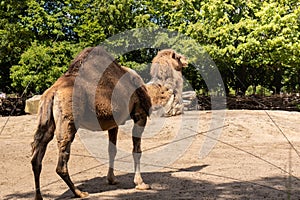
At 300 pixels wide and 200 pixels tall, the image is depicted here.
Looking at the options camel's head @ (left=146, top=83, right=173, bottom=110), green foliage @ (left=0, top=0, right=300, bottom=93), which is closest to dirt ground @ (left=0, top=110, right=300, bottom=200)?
camel's head @ (left=146, top=83, right=173, bottom=110)

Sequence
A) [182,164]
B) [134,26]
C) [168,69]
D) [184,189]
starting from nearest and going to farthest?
[184,189]
[168,69]
[182,164]
[134,26]

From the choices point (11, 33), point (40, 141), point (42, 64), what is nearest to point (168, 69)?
point (40, 141)

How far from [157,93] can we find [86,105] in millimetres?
1565

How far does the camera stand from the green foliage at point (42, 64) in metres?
19.8

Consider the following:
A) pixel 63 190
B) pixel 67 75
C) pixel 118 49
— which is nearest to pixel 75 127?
pixel 67 75

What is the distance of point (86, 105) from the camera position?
203 inches

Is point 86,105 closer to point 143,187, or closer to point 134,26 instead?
point 143,187

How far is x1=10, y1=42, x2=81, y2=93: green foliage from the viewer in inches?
778

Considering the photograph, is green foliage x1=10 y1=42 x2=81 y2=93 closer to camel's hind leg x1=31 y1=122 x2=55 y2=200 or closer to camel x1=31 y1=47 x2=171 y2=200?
camel x1=31 y1=47 x2=171 y2=200

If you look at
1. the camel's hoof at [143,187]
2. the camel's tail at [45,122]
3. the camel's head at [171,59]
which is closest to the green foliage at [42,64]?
the camel's head at [171,59]

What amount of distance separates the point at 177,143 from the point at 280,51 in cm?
1245

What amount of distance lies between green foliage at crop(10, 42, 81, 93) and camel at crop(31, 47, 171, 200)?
14253 mm

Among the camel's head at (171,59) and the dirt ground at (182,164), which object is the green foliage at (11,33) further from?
the camel's head at (171,59)

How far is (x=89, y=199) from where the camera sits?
201 inches
